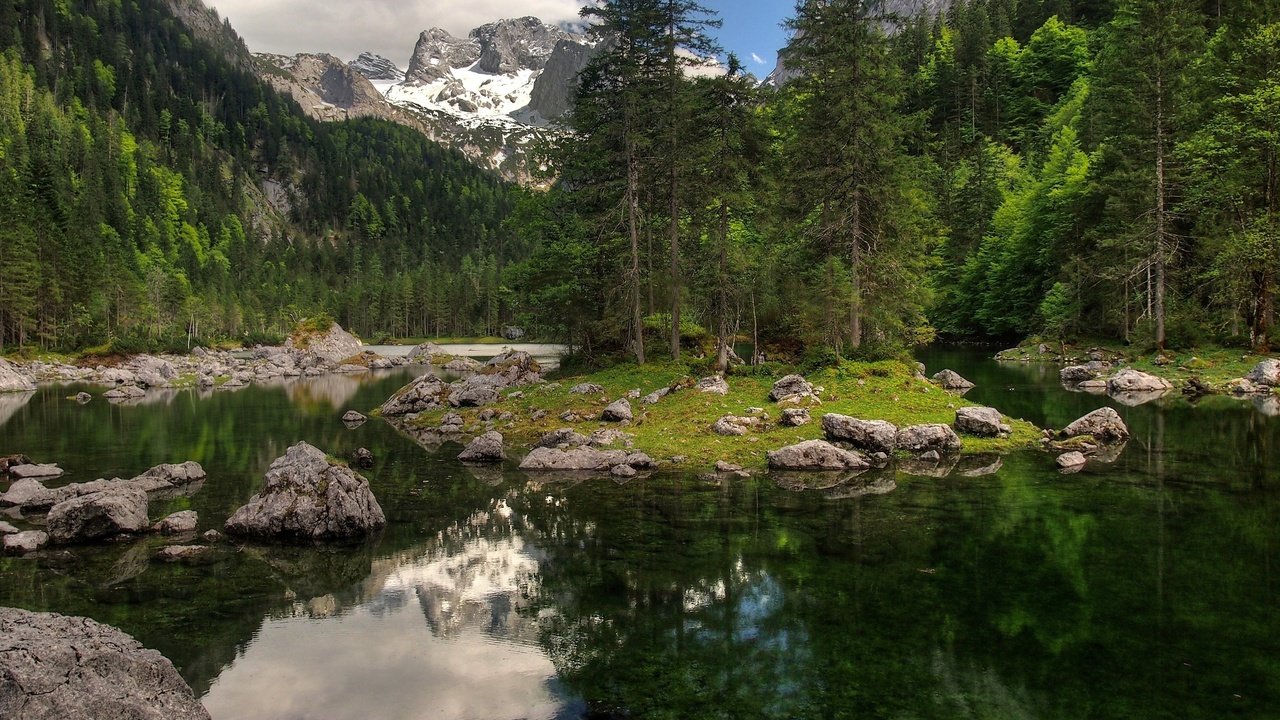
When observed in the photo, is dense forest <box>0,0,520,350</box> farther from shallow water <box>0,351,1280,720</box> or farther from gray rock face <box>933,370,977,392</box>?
shallow water <box>0,351,1280,720</box>

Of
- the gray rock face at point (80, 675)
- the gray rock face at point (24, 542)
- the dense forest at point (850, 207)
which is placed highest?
the dense forest at point (850, 207)

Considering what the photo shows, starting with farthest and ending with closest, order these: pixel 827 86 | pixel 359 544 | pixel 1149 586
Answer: pixel 827 86
pixel 359 544
pixel 1149 586

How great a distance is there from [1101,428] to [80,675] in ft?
101

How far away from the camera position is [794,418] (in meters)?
28.2

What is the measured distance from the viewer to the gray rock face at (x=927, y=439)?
2573 centimetres

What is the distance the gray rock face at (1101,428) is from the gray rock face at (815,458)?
9.44 meters

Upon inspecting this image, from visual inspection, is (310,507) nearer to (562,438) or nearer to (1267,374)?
(562,438)

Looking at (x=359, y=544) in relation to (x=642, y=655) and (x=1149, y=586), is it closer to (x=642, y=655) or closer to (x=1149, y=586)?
(x=642, y=655)

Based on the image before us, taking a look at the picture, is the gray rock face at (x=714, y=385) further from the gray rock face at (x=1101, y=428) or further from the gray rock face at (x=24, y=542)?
the gray rock face at (x=24, y=542)

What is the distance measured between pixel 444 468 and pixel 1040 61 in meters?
122

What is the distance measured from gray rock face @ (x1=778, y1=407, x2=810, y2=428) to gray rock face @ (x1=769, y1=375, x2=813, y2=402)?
2.27 m

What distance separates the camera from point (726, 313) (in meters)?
36.8

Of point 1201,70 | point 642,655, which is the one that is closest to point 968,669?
point 642,655

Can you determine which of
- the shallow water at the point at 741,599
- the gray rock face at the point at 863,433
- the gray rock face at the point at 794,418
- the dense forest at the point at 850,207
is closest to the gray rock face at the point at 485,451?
the shallow water at the point at 741,599
